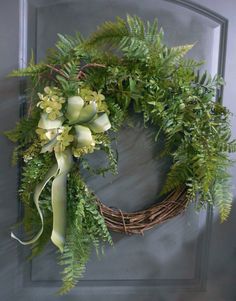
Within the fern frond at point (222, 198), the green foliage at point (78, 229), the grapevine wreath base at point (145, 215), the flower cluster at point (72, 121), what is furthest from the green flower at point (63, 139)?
the fern frond at point (222, 198)

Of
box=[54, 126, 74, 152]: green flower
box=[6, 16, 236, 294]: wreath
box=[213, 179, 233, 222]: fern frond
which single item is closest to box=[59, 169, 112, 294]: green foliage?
box=[6, 16, 236, 294]: wreath

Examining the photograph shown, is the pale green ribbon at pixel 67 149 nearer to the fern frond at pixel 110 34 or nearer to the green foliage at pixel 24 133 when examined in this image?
the green foliage at pixel 24 133

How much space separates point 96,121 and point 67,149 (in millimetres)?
113

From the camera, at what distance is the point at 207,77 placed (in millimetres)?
1043

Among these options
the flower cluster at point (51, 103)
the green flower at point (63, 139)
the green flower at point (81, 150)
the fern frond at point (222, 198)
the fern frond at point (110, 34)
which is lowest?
the fern frond at point (222, 198)

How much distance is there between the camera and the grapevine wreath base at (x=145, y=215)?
1.02 metres

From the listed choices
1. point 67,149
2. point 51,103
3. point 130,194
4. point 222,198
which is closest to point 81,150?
point 67,149

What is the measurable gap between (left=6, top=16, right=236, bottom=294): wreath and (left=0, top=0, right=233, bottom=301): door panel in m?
0.10

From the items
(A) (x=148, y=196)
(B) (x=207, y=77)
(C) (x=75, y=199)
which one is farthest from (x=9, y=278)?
(B) (x=207, y=77)

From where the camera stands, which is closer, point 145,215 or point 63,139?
point 63,139

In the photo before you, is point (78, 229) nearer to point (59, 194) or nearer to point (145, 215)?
point (59, 194)

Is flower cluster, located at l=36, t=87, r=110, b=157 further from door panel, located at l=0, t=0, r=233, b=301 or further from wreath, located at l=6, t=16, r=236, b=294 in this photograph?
door panel, located at l=0, t=0, r=233, b=301

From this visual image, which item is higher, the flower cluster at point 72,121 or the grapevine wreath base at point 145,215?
the flower cluster at point 72,121

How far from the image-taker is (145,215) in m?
1.03
